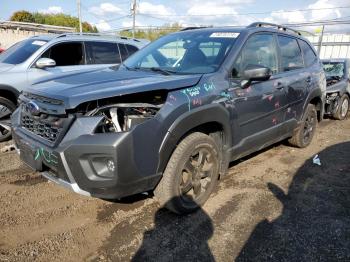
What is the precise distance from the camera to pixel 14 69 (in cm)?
590

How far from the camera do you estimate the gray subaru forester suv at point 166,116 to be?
282cm

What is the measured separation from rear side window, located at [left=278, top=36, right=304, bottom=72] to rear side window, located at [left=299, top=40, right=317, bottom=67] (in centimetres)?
19

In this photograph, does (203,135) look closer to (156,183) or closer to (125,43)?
(156,183)

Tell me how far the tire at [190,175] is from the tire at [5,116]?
361 centimetres

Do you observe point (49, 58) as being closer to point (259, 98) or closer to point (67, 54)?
point (67, 54)

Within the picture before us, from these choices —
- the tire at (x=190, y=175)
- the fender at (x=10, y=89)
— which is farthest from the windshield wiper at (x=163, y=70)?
the fender at (x=10, y=89)

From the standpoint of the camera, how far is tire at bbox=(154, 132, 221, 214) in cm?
326

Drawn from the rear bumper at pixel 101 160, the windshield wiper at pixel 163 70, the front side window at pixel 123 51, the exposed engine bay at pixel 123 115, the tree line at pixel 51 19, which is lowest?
the rear bumper at pixel 101 160

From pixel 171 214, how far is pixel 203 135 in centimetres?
88

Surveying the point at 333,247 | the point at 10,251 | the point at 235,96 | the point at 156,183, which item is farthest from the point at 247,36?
the point at 10,251

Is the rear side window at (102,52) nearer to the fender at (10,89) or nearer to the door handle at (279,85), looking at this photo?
the fender at (10,89)

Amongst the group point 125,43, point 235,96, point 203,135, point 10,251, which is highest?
point 125,43

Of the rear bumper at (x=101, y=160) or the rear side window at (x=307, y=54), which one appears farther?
the rear side window at (x=307, y=54)

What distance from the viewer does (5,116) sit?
19.0ft
